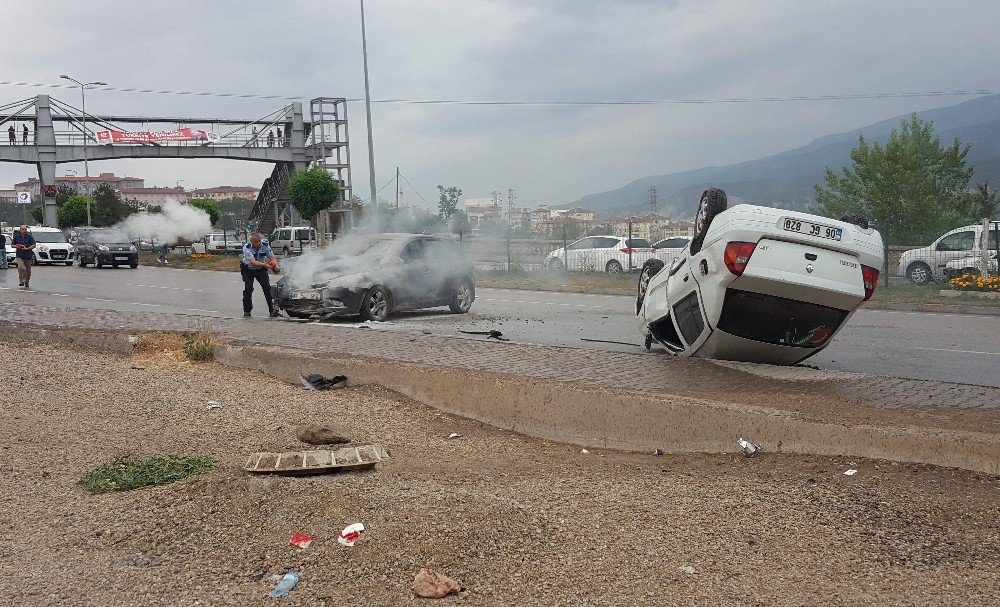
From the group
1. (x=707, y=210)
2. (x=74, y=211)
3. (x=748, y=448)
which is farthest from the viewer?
(x=74, y=211)

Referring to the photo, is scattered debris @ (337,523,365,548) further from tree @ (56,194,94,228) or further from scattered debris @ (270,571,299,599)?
tree @ (56,194,94,228)

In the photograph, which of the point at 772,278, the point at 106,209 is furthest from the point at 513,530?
the point at 106,209

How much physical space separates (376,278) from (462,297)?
234 cm

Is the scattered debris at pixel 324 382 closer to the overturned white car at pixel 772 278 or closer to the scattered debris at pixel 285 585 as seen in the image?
the overturned white car at pixel 772 278

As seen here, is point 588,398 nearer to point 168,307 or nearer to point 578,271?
point 168,307

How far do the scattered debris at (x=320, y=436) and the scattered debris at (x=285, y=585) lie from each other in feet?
7.47

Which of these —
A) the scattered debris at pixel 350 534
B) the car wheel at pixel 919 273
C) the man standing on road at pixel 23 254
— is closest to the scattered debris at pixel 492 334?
the scattered debris at pixel 350 534

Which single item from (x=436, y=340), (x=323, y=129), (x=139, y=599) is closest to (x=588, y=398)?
(x=139, y=599)

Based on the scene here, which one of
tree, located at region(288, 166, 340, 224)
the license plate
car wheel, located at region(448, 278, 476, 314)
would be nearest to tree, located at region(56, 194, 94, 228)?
tree, located at region(288, 166, 340, 224)

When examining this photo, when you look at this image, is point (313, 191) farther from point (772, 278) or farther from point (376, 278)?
point (772, 278)

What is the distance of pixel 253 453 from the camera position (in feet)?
18.4

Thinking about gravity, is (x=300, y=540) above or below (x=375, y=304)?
below

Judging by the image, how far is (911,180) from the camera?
157 feet

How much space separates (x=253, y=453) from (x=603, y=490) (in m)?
2.27
